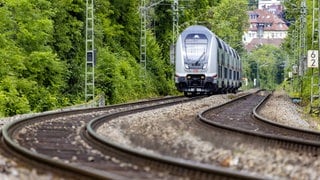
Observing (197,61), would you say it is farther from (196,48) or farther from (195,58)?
(196,48)

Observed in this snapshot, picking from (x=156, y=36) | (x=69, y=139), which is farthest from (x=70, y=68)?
(x=156, y=36)

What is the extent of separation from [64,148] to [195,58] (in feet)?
89.8

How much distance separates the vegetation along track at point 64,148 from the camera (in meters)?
9.38

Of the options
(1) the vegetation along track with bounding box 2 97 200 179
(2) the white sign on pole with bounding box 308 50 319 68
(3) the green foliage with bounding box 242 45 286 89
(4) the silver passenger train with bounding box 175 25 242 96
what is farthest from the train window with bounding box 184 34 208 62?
(3) the green foliage with bounding box 242 45 286 89

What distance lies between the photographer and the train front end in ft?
128

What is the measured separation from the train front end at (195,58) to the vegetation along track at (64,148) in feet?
63.4

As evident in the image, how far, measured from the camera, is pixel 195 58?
1547 inches

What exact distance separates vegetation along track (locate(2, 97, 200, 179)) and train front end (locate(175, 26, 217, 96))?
761 inches

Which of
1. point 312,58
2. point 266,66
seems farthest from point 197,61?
point 266,66

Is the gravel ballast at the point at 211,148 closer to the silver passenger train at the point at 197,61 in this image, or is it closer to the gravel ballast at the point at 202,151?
the gravel ballast at the point at 202,151

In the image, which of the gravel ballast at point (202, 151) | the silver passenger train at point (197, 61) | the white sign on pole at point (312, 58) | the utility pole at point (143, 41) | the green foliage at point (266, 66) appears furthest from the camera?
the green foliage at point (266, 66)

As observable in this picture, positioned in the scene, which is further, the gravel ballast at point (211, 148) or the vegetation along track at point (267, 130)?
the vegetation along track at point (267, 130)

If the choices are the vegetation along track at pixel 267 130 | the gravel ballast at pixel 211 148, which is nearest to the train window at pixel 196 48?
the vegetation along track at pixel 267 130

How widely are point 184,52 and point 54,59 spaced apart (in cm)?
1083
